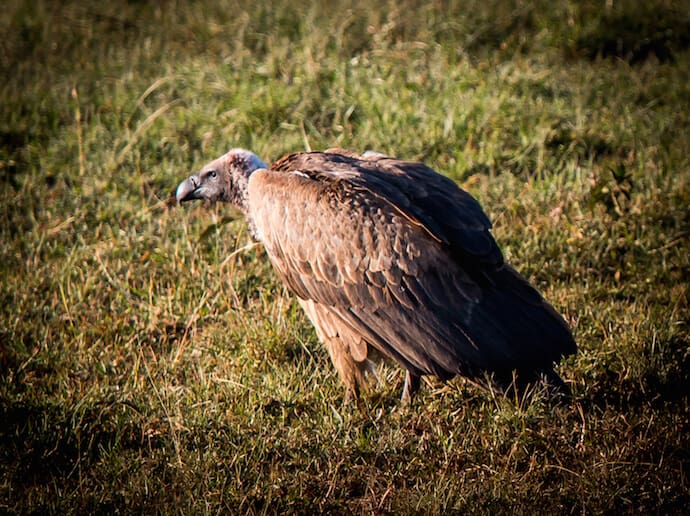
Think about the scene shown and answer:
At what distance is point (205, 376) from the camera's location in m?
4.41

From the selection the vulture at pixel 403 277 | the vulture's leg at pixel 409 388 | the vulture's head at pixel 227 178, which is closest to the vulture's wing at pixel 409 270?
the vulture at pixel 403 277

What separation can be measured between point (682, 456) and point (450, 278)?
1242 millimetres

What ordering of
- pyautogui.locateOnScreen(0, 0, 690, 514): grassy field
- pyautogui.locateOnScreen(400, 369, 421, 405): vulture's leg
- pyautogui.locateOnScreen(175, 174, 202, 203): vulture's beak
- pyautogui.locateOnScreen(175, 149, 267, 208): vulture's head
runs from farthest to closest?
pyautogui.locateOnScreen(175, 174, 202, 203): vulture's beak < pyautogui.locateOnScreen(175, 149, 267, 208): vulture's head < pyautogui.locateOnScreen(400, 369, 421, 405): vulture's leg < pyautogui.locateOnScreen(0, 0, 690, 514): grassy field

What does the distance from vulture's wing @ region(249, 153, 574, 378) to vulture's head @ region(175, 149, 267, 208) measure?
2.11 ft

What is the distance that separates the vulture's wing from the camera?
376 centimetres

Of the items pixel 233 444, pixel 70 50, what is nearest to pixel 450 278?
pixel 233 444

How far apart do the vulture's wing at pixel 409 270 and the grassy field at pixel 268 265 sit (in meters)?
0.39

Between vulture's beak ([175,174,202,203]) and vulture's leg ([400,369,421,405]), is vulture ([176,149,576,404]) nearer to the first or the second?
vulture's leg ([400,369,421,405])

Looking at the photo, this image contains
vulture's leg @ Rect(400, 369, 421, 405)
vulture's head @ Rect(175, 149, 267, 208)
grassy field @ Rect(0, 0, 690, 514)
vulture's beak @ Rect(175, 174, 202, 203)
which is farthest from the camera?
vulture's beak @ Rect(175, 174, 202, 203)

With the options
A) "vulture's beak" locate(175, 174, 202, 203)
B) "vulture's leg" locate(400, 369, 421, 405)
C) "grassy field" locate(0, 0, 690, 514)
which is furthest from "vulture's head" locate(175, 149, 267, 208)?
"vulture's leg" locate(400, 369, 421, 405)

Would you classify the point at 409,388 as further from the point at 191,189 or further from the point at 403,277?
the point at 191,189

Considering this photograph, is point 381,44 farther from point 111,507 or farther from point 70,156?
point 111,507

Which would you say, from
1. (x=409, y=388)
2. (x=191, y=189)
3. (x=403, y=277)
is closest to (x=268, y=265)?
(x=191, y=189)

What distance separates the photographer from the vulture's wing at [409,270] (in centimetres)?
376
